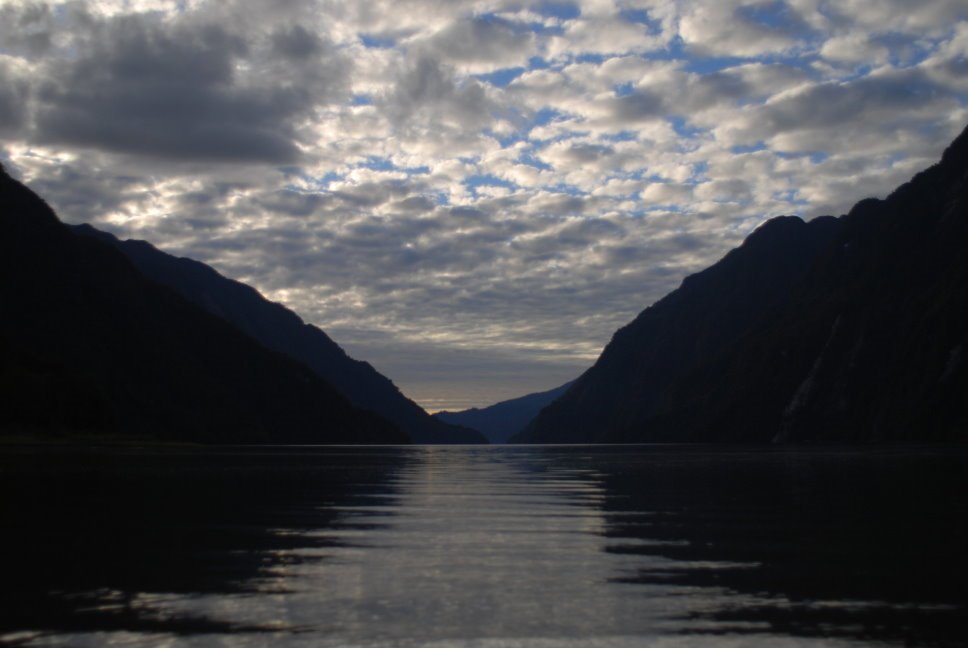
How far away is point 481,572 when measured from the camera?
19328 mm

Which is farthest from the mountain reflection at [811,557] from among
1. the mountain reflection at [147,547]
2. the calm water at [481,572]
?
the mountain reflection at [147,547]

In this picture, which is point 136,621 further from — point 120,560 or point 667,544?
point 667,544

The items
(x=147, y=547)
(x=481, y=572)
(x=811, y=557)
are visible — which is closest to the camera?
(x=481, y=572)

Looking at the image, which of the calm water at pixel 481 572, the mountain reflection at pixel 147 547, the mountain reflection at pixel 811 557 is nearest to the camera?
the calm water at pixel 481 572

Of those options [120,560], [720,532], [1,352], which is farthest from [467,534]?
[1,352]

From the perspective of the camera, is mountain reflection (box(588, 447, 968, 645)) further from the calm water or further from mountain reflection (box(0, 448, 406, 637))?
mountain reflection (box(0, 448, 406, 637))

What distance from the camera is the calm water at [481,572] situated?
1394 centimetres

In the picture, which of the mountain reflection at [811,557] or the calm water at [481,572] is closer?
the calm water at [481,572]

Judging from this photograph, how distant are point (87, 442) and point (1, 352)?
102 feet

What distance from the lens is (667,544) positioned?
80.1ft

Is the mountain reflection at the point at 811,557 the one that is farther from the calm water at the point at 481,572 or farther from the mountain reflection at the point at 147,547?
the mountain reflection at the point at 147,547

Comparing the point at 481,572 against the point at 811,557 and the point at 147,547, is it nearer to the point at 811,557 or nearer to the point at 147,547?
the point at 811,557

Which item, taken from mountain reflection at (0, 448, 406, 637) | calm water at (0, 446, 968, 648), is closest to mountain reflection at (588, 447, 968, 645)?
calm water at (0, 446, 968, 648)

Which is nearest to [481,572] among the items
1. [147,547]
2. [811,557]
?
[811,557]
